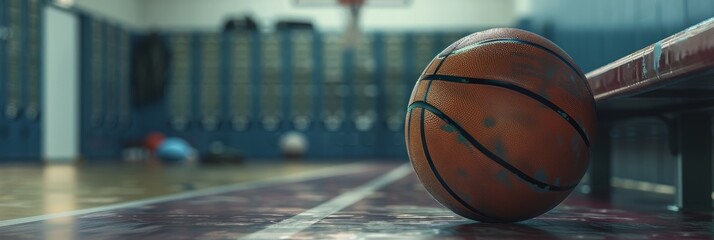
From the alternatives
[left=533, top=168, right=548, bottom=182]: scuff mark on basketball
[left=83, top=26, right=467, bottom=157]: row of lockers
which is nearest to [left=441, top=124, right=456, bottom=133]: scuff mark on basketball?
[left=533, top=168, right=548, bottom=182]: scuff mark on basketball

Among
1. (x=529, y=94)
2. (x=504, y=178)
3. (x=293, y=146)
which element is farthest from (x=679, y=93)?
(x=293, y=146)

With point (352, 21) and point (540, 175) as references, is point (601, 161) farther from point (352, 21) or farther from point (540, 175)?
point (352, 21)

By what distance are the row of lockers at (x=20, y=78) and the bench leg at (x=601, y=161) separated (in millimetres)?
9269

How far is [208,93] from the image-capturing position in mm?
17469

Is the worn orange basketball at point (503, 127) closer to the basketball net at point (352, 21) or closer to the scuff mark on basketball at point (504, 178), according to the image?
the scuff mark on basketball at point (504, 178)

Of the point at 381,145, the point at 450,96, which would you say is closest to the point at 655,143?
the point at 450,96

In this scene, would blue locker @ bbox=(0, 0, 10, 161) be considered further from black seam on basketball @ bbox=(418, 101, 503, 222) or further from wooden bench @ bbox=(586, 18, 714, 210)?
black seam on basketball @ bbox=(418, 101, 503, 222)

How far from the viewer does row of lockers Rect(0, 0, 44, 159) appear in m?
12.2

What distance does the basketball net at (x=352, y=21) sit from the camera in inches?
533

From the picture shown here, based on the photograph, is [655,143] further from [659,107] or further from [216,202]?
[216,202]

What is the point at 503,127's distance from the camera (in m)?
2.61

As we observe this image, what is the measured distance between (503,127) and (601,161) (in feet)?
10.1

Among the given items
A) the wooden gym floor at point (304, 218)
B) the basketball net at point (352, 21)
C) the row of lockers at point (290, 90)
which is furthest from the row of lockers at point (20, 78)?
the wooden gym floor at point (304, 218)

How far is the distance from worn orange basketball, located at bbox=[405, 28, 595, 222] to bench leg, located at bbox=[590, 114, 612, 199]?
2632mm
